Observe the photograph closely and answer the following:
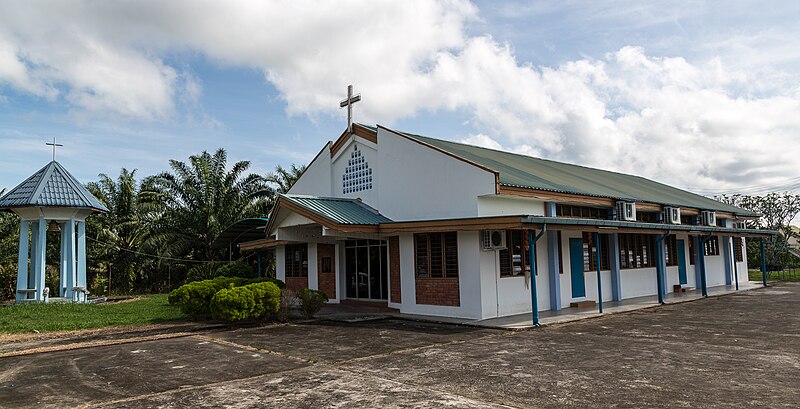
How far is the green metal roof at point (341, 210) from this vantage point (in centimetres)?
1542

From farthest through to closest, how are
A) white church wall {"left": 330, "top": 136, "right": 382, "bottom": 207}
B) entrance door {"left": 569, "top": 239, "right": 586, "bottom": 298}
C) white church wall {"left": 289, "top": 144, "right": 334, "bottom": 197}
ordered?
white church wall {"left": 289, "top": 144, "right": 334, "bottom": 197} < white church wall {"left": 330, "top": 136, "right": 382, "bottom": 207} < entrance door {"left": 569, "top": 239, "right": 586, "bottom": 298}

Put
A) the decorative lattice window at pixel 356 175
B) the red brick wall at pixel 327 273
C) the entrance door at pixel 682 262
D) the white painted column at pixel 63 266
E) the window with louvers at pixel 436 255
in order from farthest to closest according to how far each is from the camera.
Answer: the entrance door at pixel 682 262, the white painted column at pixel 63 266, the red brick wall at pixel 327 273, the decorative lattice window at pixel 356 175, the window with louvers at pixel 436 255

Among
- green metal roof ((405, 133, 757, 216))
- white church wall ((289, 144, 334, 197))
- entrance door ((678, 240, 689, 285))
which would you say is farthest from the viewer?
entrance door ((678, 240, 689, 285))

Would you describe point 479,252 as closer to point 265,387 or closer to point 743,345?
point 743,345

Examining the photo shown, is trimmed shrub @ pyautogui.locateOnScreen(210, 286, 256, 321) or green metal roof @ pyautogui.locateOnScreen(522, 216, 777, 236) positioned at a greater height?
green metal roof @ pyautogui.locateOnScreen(522, 216, 777, 236)

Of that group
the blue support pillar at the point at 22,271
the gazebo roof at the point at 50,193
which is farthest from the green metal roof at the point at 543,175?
the blue support pillar at the point at 22,271

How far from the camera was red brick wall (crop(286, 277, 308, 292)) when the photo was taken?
20.0 meters

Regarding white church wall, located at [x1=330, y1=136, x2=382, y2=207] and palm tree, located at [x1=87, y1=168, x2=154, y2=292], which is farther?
palm tree, located at [x1=87, y1=168, x2=154, y2=292]

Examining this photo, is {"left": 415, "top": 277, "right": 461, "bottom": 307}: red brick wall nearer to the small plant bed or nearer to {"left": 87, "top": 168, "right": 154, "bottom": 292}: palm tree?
the small plant bed

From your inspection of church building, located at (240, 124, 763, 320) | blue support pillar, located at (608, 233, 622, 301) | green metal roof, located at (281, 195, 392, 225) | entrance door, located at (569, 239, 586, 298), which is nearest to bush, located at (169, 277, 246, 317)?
green metal roof, located at (281, 195, 392, 225)

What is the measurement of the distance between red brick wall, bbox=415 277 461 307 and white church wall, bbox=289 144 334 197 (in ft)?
19.1

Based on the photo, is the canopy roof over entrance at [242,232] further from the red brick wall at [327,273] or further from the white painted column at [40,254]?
the white painted column at [40,254]

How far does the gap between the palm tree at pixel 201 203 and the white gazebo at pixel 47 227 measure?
495 centimetres

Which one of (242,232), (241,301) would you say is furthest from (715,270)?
(241,301)
